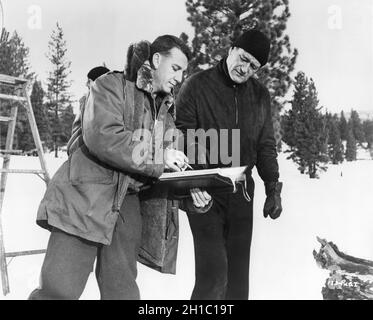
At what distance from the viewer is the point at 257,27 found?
2.63 metres

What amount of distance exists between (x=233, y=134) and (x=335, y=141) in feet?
2.52

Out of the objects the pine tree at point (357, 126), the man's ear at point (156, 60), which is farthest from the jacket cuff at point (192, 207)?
the pine tree at point (357, 126)

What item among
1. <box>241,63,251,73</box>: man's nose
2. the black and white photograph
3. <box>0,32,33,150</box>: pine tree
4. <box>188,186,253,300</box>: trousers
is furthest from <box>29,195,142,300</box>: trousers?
<box>0,32,33,150</box>: pine tree

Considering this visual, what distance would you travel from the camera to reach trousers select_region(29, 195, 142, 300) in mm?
1709

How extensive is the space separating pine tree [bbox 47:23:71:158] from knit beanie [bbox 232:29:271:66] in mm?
1020

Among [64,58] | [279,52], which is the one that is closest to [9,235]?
[64,58]

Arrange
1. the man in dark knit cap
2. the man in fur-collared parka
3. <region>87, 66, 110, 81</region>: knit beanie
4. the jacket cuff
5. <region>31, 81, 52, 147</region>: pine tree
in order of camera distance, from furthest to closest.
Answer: <region>31, 81, 52, 147</region>: pine tree, <region>87, 66, 110, 81</region>: knit beanie, the man in dark knit cap, the jacket cuff, the man in fur-collared parka

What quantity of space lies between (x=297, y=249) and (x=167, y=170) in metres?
1.14

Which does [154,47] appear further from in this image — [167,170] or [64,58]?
[64,58]

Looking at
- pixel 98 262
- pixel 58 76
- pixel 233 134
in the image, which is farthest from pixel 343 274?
pixel 58 76

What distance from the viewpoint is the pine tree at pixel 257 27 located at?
2.60 metres

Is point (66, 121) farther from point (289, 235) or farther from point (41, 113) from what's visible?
point (289, 235)

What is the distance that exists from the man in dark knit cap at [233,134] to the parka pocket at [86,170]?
25.7 inches

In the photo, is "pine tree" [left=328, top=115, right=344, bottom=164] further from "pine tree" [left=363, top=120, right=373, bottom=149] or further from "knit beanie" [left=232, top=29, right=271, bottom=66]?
"knit beanie" [left=232, top=29, right=271, bottom=66]
